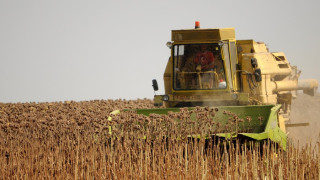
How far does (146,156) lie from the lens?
620 cm

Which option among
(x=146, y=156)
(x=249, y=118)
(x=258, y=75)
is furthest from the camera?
(x=258, y=75)

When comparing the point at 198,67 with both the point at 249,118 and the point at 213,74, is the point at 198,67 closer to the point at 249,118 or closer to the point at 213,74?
the point at 213,74

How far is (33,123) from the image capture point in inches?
434

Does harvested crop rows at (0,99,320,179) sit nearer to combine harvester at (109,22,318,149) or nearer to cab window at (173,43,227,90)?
combine harvester at (109,22,318,149)

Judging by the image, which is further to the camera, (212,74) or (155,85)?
(155,85)

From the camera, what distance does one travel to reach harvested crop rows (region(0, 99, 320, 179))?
608cm

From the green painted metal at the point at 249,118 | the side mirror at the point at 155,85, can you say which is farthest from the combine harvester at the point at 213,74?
the green painted metal at the point at 249,118

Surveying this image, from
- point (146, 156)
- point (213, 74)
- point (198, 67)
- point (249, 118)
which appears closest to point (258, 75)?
point (213, 74)

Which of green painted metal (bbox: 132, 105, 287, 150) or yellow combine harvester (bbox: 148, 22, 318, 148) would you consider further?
yellow combine harvester (bbox: 148, 22, 318, 148)

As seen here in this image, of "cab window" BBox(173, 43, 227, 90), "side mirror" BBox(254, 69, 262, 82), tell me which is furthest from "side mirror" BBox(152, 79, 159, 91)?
"side mirror" BBox(254, 69, 262, 82)

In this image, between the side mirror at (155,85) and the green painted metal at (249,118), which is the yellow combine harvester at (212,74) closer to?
the side mirror at (155,85)

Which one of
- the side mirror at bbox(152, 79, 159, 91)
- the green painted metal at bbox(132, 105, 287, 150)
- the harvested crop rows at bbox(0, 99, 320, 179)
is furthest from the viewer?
the side mirror at bbox(152, 79, 159, 91)

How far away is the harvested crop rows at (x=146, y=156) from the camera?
239 inches

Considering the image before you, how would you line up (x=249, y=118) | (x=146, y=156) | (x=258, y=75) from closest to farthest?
(x=146, y=156) → (x=249, y=118) → (x=258, y=75)
